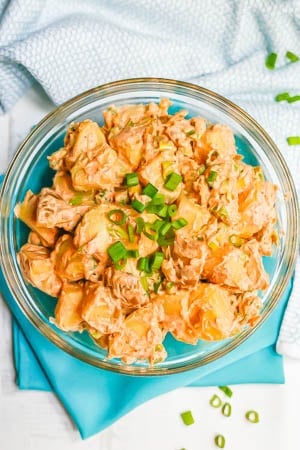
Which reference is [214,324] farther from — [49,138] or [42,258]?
[49,138]

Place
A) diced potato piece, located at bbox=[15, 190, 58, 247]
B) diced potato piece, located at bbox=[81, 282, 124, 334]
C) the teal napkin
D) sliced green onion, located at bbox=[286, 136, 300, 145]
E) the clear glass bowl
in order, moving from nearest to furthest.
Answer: diced potato piece, located at bbox=[81, 282, 124, 334]
diced potato piece, located at bbox=[15, 190, 58, 247]
the clear glass bowl
the teal napkin
sliced green onion, located at bbox=[286, 136, 300, 145]

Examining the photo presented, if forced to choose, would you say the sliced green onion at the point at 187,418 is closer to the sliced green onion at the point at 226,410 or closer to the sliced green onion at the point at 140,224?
the sliced green onion at the point at 226,410

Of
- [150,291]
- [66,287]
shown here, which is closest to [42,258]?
[66,287]

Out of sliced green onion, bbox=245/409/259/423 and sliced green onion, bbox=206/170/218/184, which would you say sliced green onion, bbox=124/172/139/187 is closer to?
sliced green onion, bbox=206/170/218/184

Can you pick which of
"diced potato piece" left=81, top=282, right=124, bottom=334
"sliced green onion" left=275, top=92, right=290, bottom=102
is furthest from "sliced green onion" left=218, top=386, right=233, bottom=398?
"sliced green onion" left=275, top=92, right=290, bottom=102

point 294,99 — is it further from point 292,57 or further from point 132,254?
point 132,254

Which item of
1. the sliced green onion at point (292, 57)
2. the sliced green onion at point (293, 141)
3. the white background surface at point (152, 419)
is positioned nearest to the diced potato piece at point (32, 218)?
the white background surface at point (152, 419)
